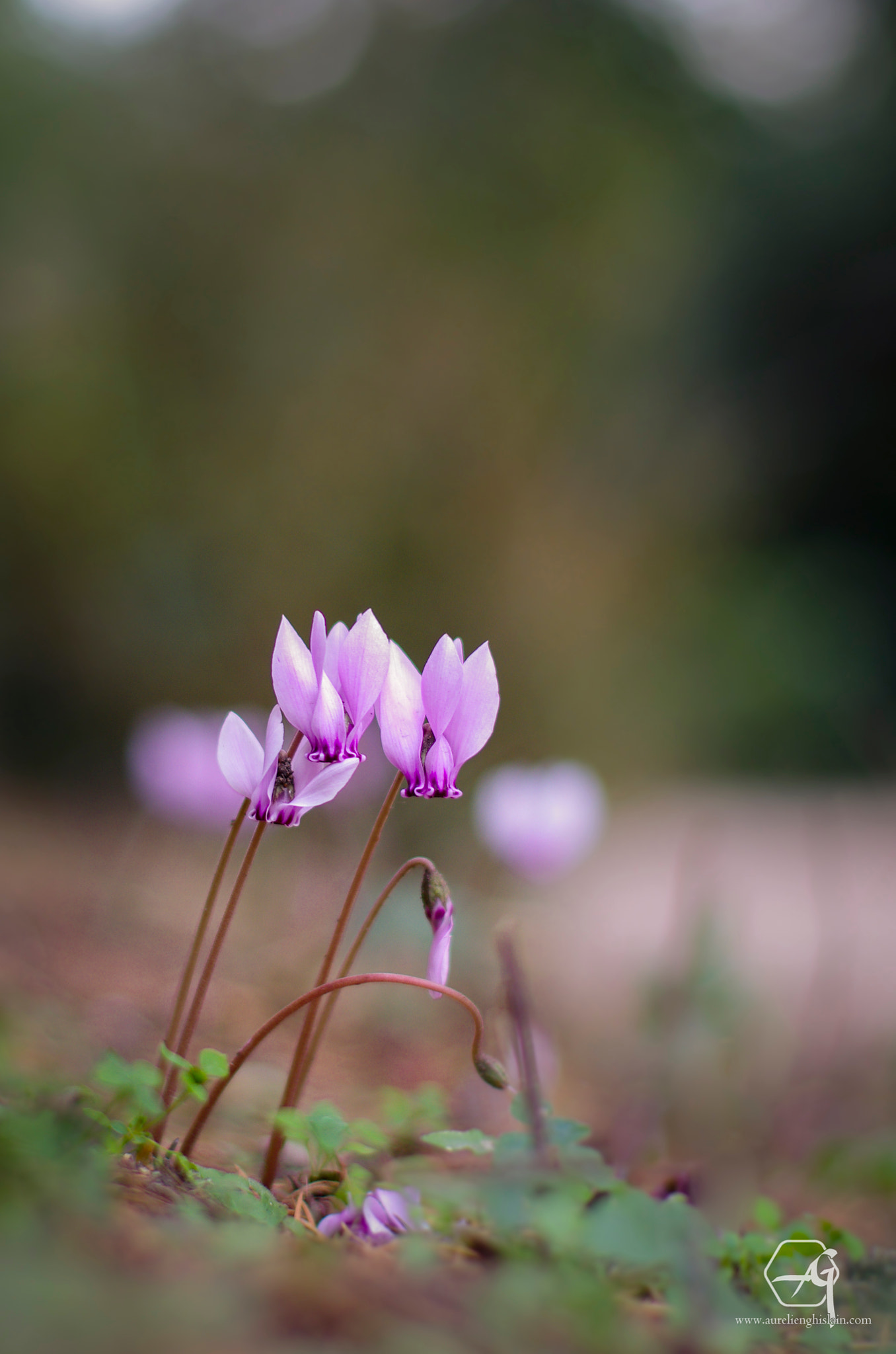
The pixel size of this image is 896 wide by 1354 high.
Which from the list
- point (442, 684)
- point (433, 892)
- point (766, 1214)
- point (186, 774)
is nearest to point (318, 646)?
point (442, 684)

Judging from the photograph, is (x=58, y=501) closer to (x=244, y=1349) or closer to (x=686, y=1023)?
(x=686, y=1023)

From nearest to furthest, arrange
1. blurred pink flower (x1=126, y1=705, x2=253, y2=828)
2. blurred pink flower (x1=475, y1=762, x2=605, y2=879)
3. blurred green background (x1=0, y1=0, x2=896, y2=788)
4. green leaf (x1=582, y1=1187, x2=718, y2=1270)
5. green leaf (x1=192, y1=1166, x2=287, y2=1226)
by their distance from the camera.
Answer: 1. green leaf (x1=582, y1=1187, x2=718, y2=1270)
2. green leaf (x1=192, y1=1166, x2=287, y2=1226)
3. blurred pink flower (x1=475, y1=762, x2=605, y2=879)
4. blurred pink flower (x1=126, y1=705, x2=253, y2=828)
5. blurred green background (x1=0, y1=0, x2=896, y2=788)

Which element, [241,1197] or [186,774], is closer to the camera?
[241,1197]

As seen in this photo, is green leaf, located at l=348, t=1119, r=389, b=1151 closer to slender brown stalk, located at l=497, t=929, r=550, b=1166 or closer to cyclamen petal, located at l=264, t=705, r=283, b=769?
slender brown stalk, located at l=497, t=929, r=550, b=1166

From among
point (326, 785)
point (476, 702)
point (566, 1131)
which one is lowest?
point (566, 1131)

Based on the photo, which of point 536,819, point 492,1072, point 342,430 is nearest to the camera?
point 492,1072

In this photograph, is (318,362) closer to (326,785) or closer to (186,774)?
(186,774)

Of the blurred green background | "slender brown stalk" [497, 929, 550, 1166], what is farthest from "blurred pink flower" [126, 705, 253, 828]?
the blurred green background
